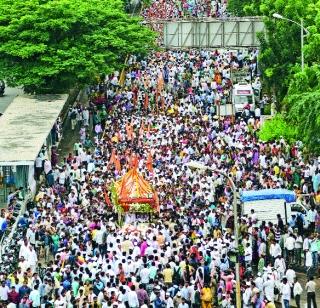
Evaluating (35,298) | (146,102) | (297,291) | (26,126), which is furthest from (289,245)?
(146,102)

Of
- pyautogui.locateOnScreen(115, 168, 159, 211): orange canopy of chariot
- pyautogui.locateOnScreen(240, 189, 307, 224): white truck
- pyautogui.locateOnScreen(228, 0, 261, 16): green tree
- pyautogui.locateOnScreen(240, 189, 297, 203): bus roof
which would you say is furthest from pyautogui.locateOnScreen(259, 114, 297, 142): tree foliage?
pyautogui.locateOnScreen(228, 0, 261, 16): green tree

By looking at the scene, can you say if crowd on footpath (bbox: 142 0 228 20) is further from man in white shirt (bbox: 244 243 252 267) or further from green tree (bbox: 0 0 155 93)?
man in white shirt (bbox: 244 243 252 267)

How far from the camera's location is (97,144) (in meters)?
53.6

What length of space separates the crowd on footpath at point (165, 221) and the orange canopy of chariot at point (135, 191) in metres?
0.47

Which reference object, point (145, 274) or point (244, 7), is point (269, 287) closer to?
point (145, 274)

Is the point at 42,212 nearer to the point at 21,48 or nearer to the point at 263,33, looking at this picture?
the point at 21,48

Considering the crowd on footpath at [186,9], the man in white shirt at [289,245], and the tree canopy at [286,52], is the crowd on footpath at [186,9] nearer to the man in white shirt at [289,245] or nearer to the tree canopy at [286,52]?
the tree canopy at [286,52]

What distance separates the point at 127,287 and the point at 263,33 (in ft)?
88.8

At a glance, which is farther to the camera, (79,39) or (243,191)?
(79,39)

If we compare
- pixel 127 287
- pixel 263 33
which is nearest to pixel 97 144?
pixel 263 33

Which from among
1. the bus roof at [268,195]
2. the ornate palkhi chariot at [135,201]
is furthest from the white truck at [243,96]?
the bus roof at [268,195]

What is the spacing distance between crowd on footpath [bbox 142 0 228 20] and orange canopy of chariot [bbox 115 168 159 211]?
1481 inches

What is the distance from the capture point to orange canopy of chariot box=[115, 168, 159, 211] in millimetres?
44500

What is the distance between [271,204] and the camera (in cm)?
4338
